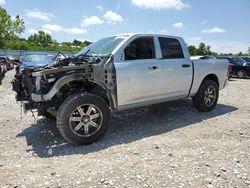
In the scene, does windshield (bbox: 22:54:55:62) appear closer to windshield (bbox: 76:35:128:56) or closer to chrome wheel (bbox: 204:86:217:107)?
windshield (bbox: 76:35:128:56)

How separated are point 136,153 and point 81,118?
114 centimetres

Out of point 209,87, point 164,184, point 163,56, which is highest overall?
point 163,56

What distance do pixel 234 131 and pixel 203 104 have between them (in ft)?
5.25

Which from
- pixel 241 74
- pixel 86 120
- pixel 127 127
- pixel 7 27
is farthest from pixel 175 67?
pixel 7 27

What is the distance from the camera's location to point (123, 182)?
3.70m

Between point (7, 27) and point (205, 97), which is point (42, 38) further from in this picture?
point (205, 97)

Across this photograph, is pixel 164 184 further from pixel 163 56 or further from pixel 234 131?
pixel 163 56

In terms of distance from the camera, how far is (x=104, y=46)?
19.7 feet

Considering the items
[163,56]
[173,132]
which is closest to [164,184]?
[173,132]

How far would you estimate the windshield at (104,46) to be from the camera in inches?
226

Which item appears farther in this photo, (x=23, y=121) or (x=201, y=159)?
(x=23, y=121)

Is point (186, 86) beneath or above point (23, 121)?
above

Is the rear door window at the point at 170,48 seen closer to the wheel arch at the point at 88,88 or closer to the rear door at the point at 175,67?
the rear door at the point at 175,67

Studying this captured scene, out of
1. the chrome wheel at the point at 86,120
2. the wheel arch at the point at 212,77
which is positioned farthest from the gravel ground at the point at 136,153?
the wheel arch at the point at 212,77
